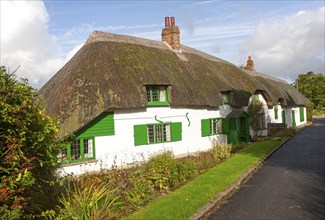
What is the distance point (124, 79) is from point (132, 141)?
11.6ft

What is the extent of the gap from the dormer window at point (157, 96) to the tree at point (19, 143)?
12.8m

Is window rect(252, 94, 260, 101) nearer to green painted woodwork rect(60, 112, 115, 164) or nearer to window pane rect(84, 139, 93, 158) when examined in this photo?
green painted woodwork rect(60, 112, 115, 164)

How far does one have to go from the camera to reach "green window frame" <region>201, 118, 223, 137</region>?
22.7 meters

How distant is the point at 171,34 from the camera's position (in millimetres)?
25953

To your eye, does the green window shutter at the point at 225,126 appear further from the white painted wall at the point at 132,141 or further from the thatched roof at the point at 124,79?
the thatched roof at the point at 124,79

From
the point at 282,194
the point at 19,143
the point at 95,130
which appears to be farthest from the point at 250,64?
the point at 19,143

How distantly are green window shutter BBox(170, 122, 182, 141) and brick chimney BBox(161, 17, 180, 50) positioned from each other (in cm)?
770

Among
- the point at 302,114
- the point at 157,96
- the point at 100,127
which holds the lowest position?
the point at 100,127

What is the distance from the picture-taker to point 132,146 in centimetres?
1816

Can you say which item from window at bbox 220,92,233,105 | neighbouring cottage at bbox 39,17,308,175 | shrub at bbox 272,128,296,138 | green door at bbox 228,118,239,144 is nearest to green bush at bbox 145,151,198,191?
neighbouring cottage at bbox 39,17,308,175

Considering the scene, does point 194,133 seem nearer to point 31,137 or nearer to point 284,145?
point 284,145

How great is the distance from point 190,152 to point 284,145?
734 centimetres

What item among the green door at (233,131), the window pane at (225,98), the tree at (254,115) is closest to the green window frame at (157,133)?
the window pane at (225,98)

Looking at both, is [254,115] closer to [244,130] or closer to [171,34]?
[244,130]
